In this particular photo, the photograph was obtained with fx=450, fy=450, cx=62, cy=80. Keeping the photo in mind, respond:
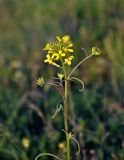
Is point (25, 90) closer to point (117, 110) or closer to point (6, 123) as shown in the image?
point (6, 123)

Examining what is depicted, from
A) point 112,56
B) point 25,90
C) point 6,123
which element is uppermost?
point 112,56

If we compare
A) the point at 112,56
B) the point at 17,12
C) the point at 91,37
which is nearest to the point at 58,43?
the point at 112,56

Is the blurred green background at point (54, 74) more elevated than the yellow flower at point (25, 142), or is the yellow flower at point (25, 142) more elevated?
the blurred green background at point (54, 74)

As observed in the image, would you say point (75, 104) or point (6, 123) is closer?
point (6, 123)

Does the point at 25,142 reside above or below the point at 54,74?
below

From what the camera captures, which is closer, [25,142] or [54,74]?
[25,142]

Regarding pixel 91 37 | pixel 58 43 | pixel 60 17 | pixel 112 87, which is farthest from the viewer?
pixel 60 17

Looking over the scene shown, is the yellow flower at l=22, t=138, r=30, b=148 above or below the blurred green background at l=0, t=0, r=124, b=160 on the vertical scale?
below

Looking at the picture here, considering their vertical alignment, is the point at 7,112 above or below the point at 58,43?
below
